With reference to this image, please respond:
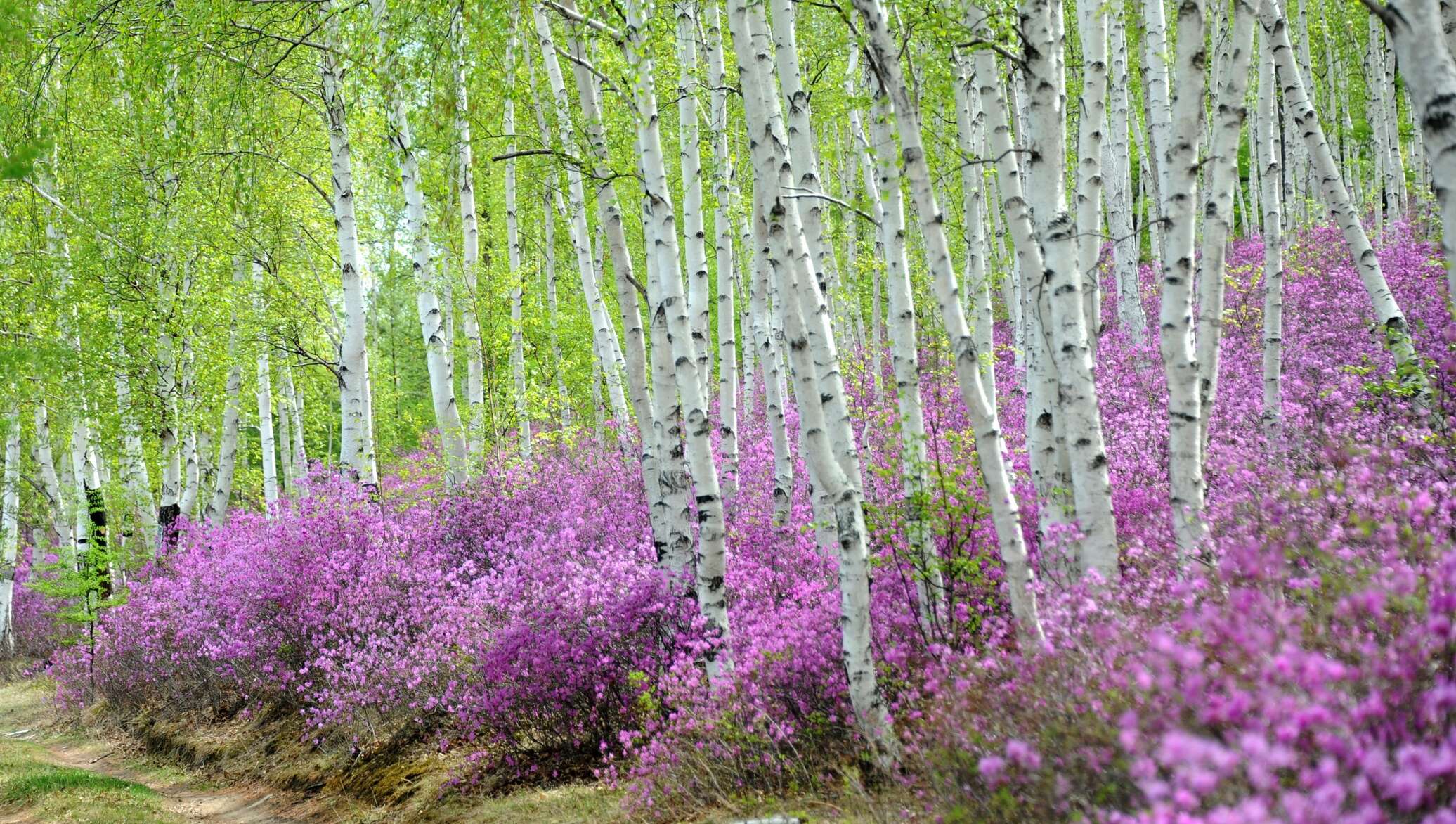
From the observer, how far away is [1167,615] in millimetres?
3637

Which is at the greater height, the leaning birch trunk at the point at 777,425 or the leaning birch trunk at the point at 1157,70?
the leaning birch trunk at the point at 1157,70

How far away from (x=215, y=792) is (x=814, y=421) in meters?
7.32

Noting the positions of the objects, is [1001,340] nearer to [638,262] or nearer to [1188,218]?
[638,262]

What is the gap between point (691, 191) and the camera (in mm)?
8992

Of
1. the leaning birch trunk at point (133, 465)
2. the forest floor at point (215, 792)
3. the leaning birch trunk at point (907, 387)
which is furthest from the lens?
the leaning birch trunk at point (133, 465)

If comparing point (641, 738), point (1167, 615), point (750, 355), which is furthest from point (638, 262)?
point (1167, 615)

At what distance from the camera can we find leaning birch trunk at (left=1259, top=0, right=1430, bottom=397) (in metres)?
7.09

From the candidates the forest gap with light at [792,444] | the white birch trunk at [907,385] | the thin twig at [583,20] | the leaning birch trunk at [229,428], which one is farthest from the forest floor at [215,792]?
the leaning birch trunk at [229,428]

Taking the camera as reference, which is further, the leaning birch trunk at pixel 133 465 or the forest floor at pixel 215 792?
the leaning birch trunk at pixel 133 465

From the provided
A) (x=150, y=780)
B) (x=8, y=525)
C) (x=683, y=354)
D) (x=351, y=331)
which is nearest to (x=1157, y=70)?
(x=683, y=354)

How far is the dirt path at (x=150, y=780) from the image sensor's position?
7961 mm

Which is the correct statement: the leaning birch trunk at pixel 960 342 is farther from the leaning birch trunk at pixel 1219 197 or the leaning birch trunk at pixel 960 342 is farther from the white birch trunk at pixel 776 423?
the white birch trunk at pixel 776 423

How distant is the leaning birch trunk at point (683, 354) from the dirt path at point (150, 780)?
3.97m

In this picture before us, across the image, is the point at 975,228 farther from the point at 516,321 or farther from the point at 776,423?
the point at 516,321
